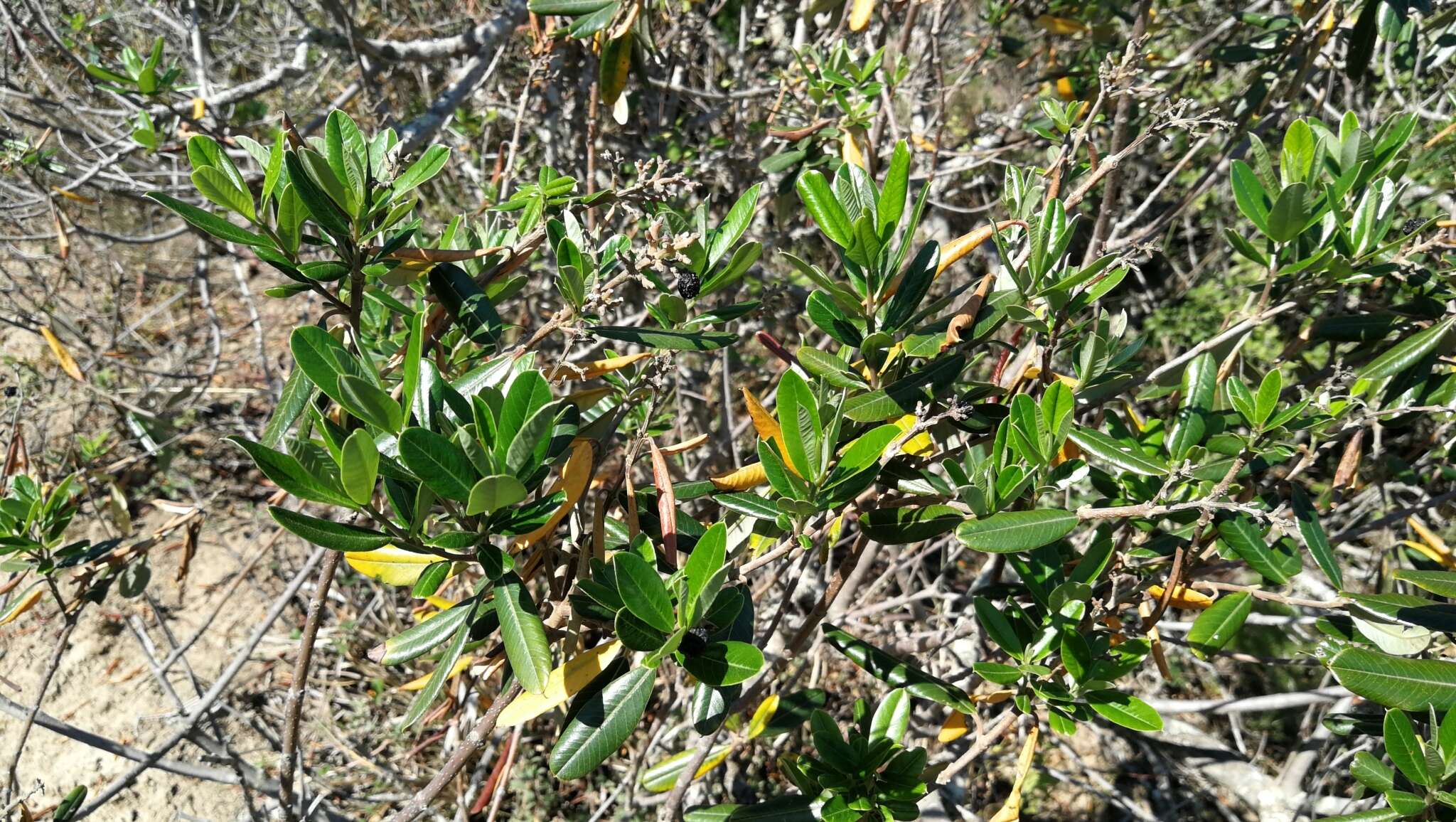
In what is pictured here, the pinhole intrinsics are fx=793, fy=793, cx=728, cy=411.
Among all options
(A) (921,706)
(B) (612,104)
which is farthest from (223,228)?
(A) (921,706)

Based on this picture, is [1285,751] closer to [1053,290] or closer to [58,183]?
[1053,290]

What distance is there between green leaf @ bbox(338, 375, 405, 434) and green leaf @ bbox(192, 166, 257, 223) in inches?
9.9

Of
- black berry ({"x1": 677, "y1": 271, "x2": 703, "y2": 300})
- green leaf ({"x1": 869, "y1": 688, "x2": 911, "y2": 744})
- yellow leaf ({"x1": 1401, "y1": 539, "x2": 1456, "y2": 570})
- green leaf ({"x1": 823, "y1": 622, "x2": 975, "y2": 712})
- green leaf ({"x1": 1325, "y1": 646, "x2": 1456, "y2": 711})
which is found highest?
black berry ({"x1": 677, "y1": 271, "x2": 703, "y2": 300})

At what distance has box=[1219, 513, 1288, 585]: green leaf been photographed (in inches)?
40.6

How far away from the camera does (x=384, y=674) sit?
9.78ft

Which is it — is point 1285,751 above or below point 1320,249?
below

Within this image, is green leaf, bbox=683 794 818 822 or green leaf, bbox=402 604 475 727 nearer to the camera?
green leaf, bbox=402 604 475 727

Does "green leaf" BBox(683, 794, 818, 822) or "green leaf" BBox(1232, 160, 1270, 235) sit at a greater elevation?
"green leaf" BBox(1232, 160, 1270, 235)

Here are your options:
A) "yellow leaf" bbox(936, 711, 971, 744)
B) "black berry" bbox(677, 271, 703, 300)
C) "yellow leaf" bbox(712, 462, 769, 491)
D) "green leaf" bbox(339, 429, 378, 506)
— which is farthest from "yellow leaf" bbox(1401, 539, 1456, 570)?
"green leaf" bbox(339, 429, 378, 506)

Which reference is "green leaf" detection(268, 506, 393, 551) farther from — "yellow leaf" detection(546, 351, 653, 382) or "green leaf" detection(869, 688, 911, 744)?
"green leaf" detection(869, 688, 911, 744)

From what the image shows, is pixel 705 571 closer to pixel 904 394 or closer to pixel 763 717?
pixel 904 394

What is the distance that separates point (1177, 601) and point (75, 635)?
4003 millimetres

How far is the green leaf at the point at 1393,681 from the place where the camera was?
85 cm

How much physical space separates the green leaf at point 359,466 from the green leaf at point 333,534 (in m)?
0.08
